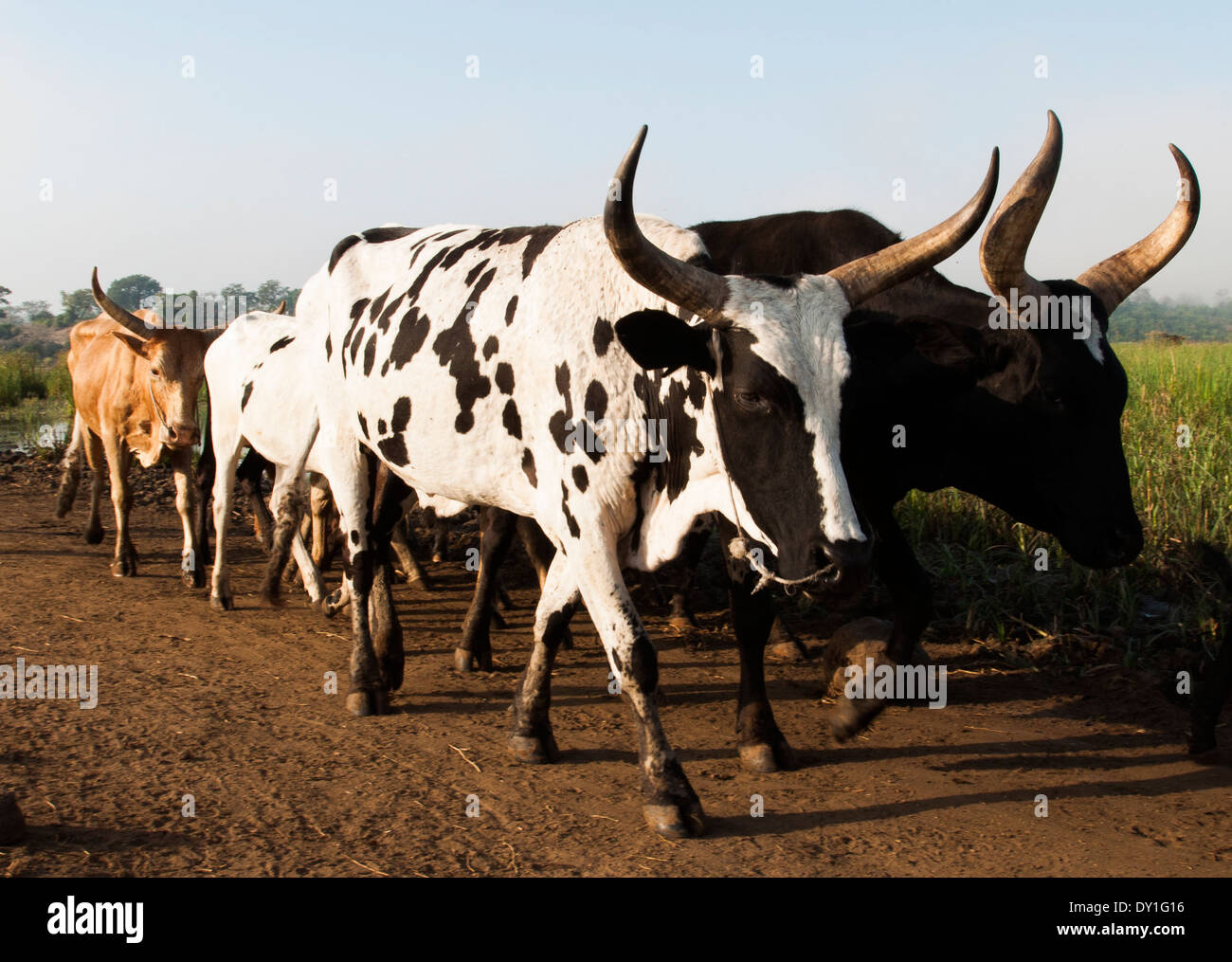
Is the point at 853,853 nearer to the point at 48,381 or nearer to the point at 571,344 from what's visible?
the point at 571,344

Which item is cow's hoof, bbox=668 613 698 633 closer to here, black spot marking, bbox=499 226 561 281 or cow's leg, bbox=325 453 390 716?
cow's leg, bbox=325 453 390 716

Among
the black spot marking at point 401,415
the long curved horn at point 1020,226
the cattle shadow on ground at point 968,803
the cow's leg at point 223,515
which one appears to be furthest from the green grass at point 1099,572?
the cow's leg at point 223,515

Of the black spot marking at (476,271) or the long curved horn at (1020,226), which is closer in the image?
the long curved horn at (1020,226)

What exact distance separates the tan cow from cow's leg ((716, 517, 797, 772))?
4.86 metres

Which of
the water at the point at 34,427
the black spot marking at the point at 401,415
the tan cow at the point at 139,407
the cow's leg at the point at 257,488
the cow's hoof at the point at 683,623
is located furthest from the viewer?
the water at the point at 34,427

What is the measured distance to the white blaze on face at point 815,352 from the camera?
382cm

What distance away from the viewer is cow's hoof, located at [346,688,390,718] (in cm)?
567

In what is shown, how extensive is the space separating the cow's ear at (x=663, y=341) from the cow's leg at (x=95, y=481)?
6.88 m

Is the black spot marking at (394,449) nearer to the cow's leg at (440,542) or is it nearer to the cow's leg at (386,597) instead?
the cow's leg at (386,597)

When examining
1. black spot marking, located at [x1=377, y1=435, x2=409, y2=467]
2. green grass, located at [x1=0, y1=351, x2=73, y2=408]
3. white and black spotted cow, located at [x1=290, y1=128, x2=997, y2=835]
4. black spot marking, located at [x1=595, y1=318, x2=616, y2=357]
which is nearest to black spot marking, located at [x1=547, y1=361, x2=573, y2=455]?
white and black spotted cow, located at [x1=290, y1=128, x2=997, y2=835]

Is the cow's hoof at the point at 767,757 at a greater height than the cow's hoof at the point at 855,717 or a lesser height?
lesser

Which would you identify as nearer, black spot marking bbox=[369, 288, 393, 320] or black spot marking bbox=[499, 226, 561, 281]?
A: black spot marking bbox=[499, 226, 561, 281]

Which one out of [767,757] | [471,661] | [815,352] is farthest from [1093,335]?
[471,661]
